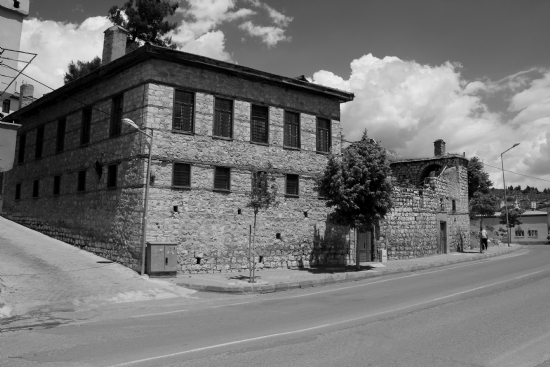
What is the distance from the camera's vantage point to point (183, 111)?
653 inches

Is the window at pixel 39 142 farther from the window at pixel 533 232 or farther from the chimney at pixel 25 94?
the window at pixel 533 232

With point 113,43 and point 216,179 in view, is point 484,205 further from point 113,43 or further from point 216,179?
point 113,43

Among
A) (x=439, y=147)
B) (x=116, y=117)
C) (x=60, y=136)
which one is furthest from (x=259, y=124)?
(x=439, y=147)

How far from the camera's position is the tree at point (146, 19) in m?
31.5

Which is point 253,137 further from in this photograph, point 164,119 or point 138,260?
point 138,260

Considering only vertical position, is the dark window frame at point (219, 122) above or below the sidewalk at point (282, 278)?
above

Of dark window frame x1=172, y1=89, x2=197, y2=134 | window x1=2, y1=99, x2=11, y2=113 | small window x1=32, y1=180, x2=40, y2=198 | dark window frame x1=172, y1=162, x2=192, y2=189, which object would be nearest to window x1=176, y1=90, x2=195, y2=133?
dark window frame x1=172, y1=89, x2=197, y2=134

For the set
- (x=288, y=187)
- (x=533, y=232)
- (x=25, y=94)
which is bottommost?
(x=533, y=232)

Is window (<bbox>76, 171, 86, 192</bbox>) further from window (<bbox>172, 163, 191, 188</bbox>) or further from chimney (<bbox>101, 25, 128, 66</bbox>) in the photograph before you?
window (<bbox>172, 163, 191, 188</bbox>)

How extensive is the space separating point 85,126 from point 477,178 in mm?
34737

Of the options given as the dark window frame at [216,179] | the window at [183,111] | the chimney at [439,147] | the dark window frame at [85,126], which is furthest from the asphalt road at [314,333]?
the chimney at [439,147]

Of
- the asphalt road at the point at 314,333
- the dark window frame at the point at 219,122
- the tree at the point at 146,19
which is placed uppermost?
the tree at the point at 146,19

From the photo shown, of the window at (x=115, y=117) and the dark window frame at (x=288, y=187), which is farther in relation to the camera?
the dark window frame at (x=288, y=187)

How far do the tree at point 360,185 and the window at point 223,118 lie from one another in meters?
4.58
